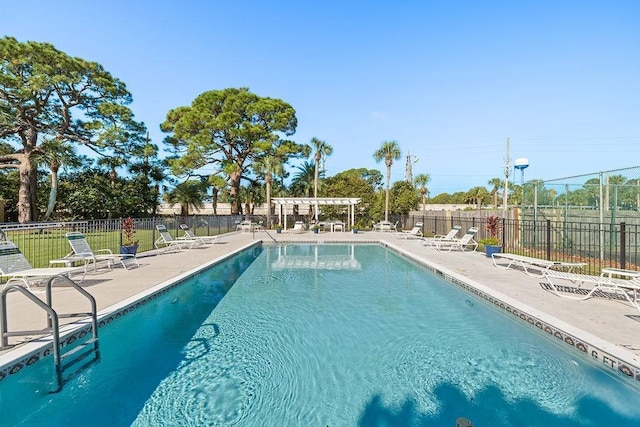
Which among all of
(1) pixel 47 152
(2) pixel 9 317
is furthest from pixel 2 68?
(2) pixel 9 317

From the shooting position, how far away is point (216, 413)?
296 cm

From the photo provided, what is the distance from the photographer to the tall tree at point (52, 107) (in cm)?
2219

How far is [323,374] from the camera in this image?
364 cm

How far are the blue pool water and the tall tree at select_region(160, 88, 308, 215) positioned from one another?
25.8 meters

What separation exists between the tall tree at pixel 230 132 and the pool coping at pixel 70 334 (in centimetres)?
2459

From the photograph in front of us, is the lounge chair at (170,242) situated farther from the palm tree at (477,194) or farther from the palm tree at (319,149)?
the palm tree at (477,194)

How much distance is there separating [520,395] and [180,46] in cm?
1542

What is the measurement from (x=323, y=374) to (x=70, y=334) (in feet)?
9.69

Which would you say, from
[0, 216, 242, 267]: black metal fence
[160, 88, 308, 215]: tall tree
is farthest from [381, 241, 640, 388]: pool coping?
[160, 88, 308, 215]: tall tree

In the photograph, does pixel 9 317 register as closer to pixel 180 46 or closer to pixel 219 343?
pixel 219 343

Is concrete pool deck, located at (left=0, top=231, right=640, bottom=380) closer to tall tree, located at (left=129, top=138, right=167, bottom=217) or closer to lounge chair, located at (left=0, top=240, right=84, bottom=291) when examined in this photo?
lounge chair, located at (left=0, top=240, right=84, bottom=291)

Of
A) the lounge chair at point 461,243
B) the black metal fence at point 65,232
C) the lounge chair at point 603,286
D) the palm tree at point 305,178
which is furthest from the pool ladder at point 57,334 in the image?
the palm tree at point 305,178

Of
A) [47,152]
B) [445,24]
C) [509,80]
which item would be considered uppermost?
[445,24]

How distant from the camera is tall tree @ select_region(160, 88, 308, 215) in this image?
97.3 ft
